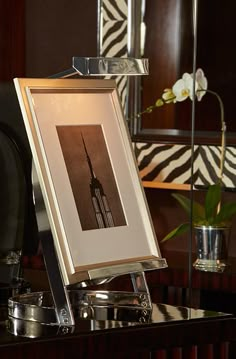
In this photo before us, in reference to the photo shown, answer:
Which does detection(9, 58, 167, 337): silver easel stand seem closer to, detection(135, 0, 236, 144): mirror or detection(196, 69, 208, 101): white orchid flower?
detection(196, 69, 208, 101): white orchid flower

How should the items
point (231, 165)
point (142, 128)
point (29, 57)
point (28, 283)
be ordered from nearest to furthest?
point (28, 283)
point (231, 165)
point (142, 128)
point (29, 57)

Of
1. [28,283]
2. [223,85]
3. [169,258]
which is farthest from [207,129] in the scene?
[28,283]

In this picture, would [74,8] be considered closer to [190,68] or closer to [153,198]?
[190,68]

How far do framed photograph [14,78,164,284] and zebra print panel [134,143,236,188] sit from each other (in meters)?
1.95

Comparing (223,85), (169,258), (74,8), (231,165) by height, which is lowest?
(169,258)

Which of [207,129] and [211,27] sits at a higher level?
[211,27]

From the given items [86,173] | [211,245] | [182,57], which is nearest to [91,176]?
[86,173]

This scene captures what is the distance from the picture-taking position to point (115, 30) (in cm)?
383

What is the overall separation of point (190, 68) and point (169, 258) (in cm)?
86

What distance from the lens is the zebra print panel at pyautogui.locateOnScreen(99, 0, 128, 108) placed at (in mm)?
3812

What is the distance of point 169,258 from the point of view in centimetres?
321

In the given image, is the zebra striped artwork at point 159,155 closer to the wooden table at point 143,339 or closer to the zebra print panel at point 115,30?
the zebra print panel at point 115,30

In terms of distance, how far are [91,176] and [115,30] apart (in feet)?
7.67

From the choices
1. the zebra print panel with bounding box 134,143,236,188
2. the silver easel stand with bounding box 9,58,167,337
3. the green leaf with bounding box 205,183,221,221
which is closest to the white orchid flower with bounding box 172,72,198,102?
the zebra print panel with bounding box 134,143,236,188
